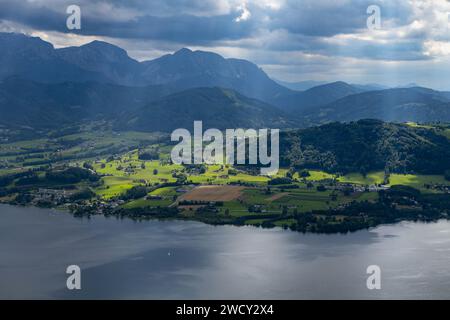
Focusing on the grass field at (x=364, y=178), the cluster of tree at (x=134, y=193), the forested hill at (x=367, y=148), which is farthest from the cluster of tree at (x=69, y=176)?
the grass field at (x=364, y=178)

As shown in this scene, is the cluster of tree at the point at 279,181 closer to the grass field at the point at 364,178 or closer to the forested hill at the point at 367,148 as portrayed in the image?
the grass field at the point at 364,178

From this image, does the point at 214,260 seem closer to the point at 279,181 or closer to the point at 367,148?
the point at 279,181

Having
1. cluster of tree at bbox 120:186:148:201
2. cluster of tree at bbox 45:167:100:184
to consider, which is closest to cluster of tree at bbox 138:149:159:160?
cluster of tree at bbox 45:167:100:184

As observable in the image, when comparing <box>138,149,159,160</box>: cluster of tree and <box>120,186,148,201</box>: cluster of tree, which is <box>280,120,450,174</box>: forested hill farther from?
<box>120,186,148,201</box>: cluster of tree

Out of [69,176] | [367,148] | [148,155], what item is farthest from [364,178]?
[148,155]

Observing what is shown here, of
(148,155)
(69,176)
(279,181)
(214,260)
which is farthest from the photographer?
(148,155)

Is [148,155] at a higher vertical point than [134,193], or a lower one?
higher

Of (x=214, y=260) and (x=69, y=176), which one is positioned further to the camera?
(x=69, y=176)
